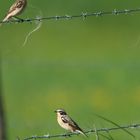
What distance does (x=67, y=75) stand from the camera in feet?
59.9

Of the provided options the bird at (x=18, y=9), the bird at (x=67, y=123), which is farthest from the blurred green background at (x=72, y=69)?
the bird at (x=18, y=9)

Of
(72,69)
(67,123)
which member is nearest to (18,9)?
(67,123)

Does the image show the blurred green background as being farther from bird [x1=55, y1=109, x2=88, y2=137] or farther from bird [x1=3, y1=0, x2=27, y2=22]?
bird [x1=3, y1=0, x2=27, y2=22]

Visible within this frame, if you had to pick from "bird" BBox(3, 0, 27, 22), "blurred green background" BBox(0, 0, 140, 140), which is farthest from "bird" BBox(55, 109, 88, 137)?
"blurred green background" BBox(0, 0, 140, 140)

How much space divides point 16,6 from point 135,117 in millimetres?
4288

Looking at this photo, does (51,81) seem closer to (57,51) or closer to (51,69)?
(51,69)

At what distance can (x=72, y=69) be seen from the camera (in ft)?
61.6

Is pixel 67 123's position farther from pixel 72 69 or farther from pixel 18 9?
pixel 72 69

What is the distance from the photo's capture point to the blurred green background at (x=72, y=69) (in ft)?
51.9

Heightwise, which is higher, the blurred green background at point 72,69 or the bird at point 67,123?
the blurred green background at point 72,69

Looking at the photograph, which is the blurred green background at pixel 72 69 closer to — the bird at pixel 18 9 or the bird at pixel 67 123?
the bird at pixel 67 123

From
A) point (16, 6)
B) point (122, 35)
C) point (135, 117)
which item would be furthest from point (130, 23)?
point (16, 6)

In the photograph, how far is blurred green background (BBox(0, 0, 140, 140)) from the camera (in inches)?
623

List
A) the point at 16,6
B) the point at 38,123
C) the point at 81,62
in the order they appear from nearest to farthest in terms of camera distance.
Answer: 1. the point at 16,6
2. the point at 38,123
3. the point at 81,62
